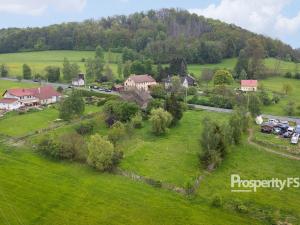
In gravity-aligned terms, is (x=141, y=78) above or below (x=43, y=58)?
below

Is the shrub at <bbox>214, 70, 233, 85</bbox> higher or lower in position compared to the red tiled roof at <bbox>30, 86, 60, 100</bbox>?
higher

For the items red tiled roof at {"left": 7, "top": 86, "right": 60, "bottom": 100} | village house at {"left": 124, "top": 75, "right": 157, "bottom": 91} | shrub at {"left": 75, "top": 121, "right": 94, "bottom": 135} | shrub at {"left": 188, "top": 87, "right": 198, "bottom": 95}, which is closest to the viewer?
shrub at {"left": 75, "top": 121, "right": 94, "bottom": 135}

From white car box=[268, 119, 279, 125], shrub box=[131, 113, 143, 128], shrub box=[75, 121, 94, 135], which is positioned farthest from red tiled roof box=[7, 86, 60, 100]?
white car box=[268, 119, 279, 125]

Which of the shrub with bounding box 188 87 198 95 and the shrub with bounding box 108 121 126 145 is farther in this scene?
the shrub with bounding box 188 87 198 95

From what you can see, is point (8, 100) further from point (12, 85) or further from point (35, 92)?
point (12, 85)

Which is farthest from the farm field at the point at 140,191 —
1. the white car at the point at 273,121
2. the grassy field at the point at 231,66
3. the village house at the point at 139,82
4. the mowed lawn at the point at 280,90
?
the grassy field at the point at 231,66

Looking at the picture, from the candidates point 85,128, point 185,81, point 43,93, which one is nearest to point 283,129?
point 85,128

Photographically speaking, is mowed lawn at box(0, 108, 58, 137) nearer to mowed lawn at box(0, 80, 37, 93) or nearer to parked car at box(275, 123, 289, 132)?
mowed lawn at box(0, 80, 37, 93)

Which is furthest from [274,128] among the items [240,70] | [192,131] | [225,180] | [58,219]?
[240,70]
